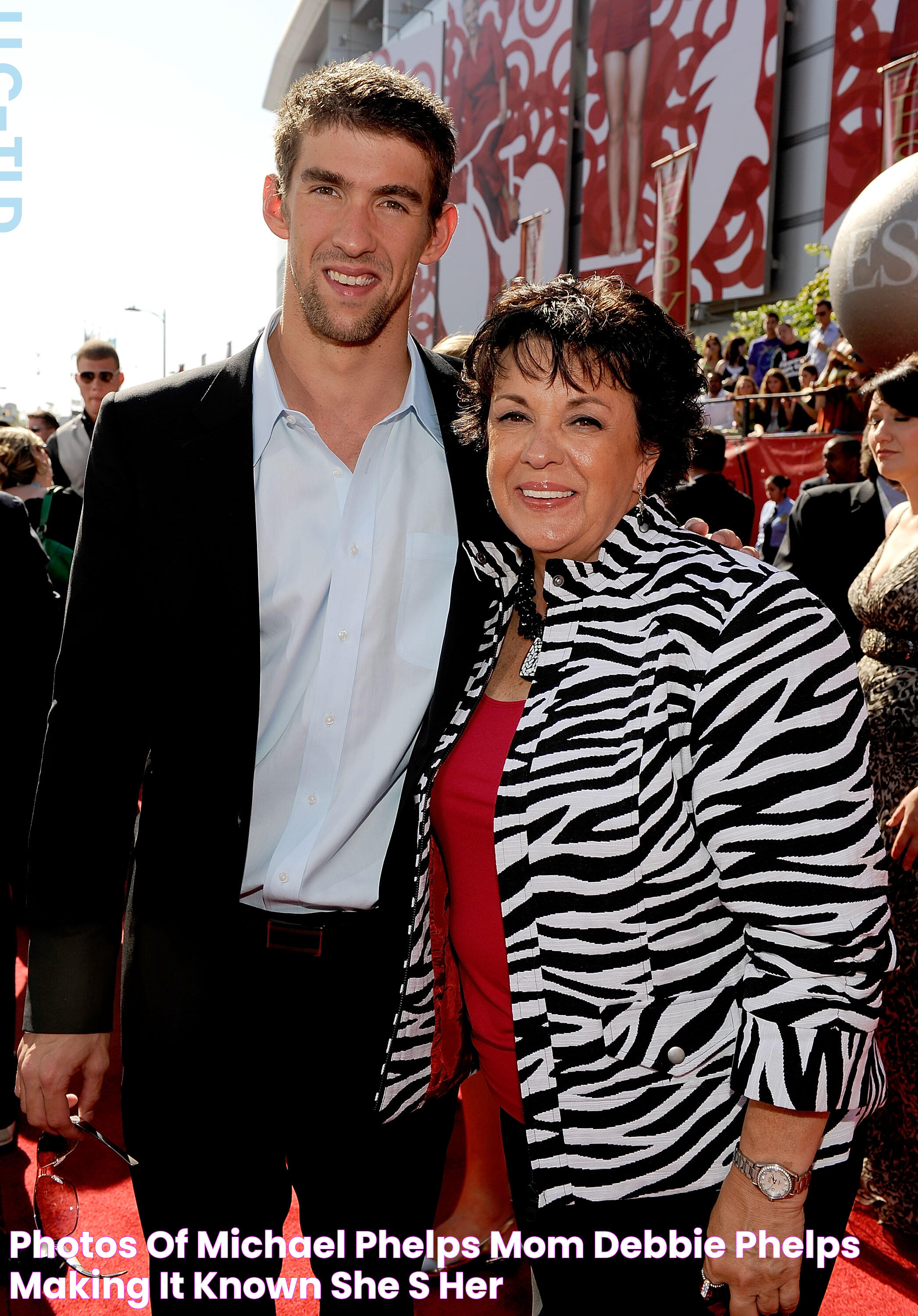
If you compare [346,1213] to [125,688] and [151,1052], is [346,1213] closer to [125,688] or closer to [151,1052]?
→ [151,1052]

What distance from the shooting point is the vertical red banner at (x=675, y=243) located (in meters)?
14.5

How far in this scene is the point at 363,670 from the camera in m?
1.81

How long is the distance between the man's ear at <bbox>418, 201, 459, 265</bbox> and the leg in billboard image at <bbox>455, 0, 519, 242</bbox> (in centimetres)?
3081

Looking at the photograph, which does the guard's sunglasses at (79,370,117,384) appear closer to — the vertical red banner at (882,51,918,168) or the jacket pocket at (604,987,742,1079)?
the jacket pocket at (604,987,742,1079)

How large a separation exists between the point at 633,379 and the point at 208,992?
1.25 m

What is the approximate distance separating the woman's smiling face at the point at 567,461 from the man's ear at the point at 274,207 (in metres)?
0.63

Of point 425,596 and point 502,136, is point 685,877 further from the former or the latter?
point 502,136

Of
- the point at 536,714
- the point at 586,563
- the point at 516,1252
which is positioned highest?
the point at 586,563

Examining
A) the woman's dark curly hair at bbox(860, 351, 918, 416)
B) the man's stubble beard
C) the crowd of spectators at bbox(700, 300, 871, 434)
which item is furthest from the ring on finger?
the crowd of spectators at bbox(700, 300, 871, 434)

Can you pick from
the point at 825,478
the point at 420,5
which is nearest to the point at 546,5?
the point at 420,5

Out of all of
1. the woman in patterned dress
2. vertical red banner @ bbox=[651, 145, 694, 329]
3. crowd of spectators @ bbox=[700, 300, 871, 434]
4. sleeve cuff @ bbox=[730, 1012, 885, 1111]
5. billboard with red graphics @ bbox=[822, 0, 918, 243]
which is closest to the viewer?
sleeve cuff @ bbox=[730, 1012, 885, 1111]

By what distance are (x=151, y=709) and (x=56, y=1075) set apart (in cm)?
65

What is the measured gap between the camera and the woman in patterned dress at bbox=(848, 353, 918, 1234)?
9.09ft

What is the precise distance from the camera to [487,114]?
31.4 meters
